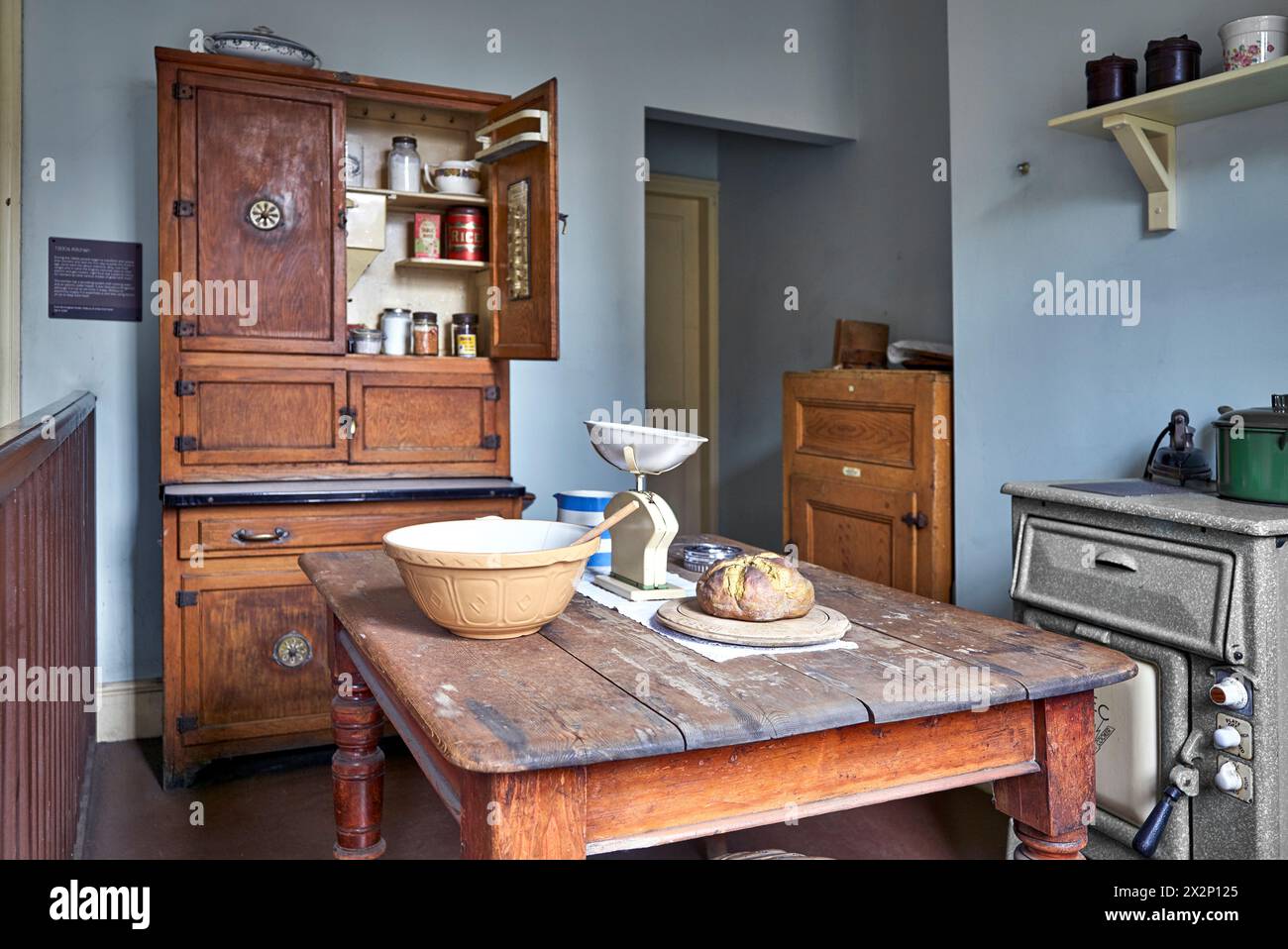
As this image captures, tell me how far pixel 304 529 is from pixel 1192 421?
2.54 m

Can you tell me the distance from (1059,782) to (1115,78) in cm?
197

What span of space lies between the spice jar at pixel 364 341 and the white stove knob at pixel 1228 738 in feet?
9.26

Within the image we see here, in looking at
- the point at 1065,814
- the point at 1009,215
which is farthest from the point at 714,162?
the point at 1065,814

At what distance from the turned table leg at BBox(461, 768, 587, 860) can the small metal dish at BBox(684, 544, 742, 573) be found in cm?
91

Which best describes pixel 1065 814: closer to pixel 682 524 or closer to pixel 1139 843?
pixel 1139 843

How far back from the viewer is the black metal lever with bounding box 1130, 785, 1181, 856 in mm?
2064

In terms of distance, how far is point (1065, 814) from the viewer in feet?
4.71

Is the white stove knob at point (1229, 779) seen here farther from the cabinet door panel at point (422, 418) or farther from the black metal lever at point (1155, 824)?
the cabinet door panel at point (422, 418)

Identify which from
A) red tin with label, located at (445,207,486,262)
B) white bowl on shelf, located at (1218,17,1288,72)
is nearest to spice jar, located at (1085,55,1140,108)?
white bowl on shelf, located at (1218,17,1288,72)

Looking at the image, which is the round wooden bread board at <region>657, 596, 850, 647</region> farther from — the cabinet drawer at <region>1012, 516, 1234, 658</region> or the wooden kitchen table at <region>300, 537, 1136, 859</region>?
the cabinet drawer at <region>1012, 516, 1234, 658</region>

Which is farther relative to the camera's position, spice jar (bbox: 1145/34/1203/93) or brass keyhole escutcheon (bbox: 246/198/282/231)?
brass keyhole escutcheon (bbox: 246/198/282/231)

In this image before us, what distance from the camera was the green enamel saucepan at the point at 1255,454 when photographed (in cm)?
213

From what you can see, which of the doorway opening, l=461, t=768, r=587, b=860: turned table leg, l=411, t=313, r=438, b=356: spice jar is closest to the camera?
l=461, t=768, r=587, b=860: turned table leg

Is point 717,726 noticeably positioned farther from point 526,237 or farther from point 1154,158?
point 526,237
